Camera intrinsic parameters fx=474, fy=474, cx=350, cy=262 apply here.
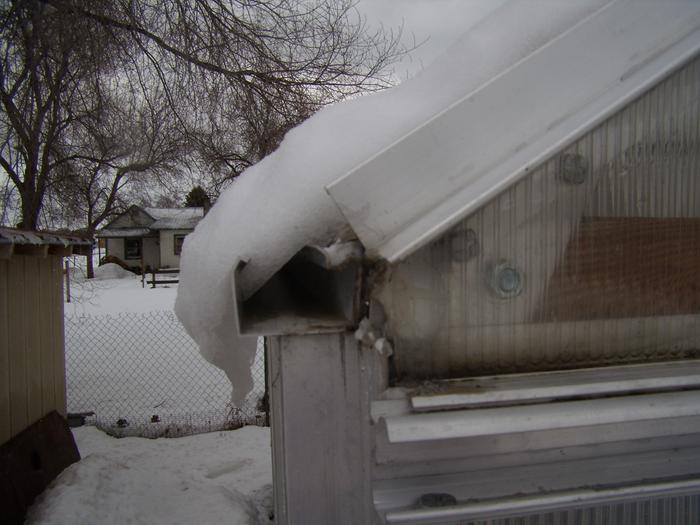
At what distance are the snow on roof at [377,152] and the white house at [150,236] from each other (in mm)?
31861

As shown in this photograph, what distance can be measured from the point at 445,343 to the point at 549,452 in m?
0.36

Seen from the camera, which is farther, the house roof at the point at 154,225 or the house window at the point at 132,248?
the house window at the point at 132,248

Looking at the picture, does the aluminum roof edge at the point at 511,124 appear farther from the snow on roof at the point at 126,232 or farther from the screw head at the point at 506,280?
the snow on roof at the point at 126,232

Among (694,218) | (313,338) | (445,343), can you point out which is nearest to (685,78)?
(694,218)

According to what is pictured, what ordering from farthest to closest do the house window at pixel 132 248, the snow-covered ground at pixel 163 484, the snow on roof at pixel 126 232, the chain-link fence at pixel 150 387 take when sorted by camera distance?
the house window at pixel 132 248
the snow on roof at pixel 126 232
the chain-link fence at pixel 150 387
the snow-covered ground at pixel 163 484

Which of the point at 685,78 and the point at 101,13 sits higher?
the point at 101,13

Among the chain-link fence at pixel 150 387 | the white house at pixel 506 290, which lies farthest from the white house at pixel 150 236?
the white house at pixel 506 290

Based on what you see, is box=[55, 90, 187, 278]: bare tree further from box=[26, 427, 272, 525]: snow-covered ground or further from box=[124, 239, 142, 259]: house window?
box=[124, 239, 142, 259]: house window

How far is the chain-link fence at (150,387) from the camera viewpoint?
5.50 meters

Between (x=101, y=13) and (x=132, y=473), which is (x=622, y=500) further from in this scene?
(x=101, y=13)

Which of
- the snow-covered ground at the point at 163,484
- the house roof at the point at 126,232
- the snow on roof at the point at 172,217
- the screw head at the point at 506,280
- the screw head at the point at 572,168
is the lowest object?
the snow-covered ground at the point at 163,484

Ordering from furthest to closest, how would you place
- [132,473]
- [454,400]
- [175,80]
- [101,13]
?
[175,80] → [101,13] → [132,473] → [454,400]

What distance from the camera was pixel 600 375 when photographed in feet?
3.61

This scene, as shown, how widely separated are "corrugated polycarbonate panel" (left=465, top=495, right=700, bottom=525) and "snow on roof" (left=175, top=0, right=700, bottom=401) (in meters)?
0.80
